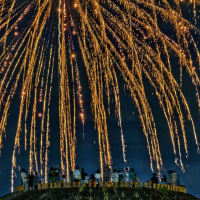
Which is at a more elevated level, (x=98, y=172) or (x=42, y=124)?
(x=42, y=124)

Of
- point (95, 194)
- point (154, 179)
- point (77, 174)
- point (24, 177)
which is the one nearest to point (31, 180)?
point (24, 177)

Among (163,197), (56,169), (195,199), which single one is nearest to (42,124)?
(56,169)

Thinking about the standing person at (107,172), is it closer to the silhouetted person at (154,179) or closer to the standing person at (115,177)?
the standing person at (115,177)

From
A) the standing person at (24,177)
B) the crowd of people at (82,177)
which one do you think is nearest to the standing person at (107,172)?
Answer: the crowd of people at (82,177)

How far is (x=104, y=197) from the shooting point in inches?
938

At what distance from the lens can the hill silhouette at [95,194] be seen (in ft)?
78.5

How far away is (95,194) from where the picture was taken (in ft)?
79.5

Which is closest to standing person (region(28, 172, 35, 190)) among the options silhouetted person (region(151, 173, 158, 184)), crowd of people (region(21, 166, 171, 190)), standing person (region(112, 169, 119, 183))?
crowd of people (region(21, 166, 171, 190))

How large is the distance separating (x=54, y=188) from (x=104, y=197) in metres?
4.04

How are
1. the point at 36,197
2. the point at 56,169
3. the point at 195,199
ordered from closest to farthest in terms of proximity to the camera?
the point at 36,197 → the point at 56,169 → the point at 195,199

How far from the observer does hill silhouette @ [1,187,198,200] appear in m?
23.9

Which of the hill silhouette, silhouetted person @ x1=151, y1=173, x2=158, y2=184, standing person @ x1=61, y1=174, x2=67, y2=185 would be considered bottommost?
the hill silhouette

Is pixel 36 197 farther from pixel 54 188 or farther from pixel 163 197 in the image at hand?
pixel 163 197

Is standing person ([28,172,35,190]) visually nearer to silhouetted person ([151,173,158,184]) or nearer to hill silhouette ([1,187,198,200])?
hill silhouette ([1,187,198,200])
